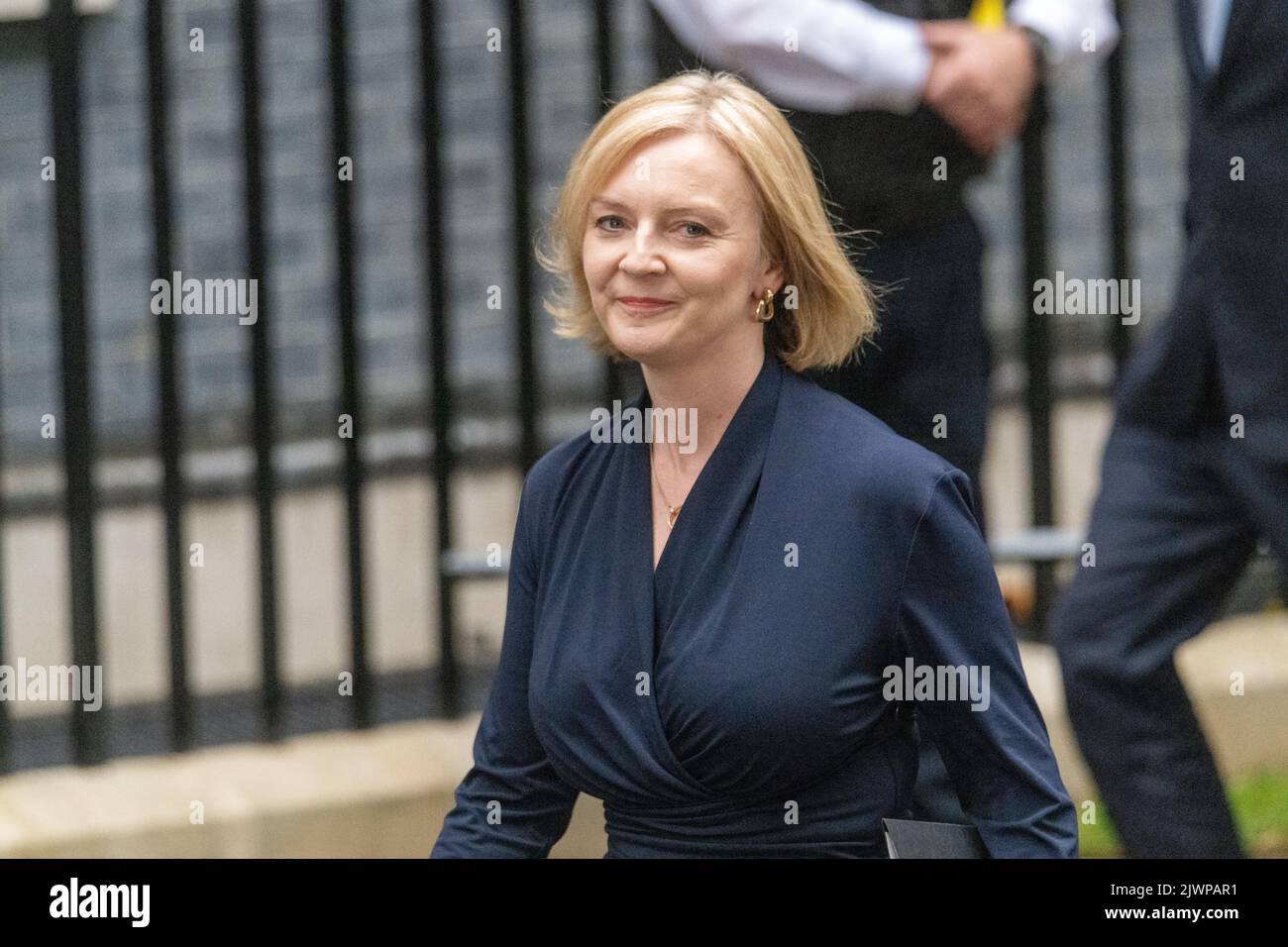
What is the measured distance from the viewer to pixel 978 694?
253 centimetres

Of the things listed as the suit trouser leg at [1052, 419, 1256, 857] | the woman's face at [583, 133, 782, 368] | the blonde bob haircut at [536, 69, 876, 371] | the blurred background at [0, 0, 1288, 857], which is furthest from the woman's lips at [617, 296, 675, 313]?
the blurred background at [0, 0, 1288, 857]

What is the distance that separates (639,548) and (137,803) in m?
1.66

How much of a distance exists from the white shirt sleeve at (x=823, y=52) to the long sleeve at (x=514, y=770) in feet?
2.21

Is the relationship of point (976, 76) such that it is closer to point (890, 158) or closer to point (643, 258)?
point (890, 158)

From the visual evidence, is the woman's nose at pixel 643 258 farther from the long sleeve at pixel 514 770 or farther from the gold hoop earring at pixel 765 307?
the long sleeve at pixel 514 770

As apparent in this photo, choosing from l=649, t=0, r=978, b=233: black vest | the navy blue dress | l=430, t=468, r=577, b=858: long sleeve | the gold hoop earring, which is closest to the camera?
the navy blue dress

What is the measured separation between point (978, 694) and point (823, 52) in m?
0.93

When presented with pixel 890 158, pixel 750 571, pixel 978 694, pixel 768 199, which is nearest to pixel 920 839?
pixel 978 694

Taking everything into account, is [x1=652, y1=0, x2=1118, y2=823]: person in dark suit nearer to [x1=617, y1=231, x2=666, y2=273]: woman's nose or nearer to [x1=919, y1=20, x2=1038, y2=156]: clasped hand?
[x1=919, y1=20, x2=1038, y2=156]: clasped hand

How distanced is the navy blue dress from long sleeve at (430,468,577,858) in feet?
0.17

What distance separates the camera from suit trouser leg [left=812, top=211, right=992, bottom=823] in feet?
9.91
